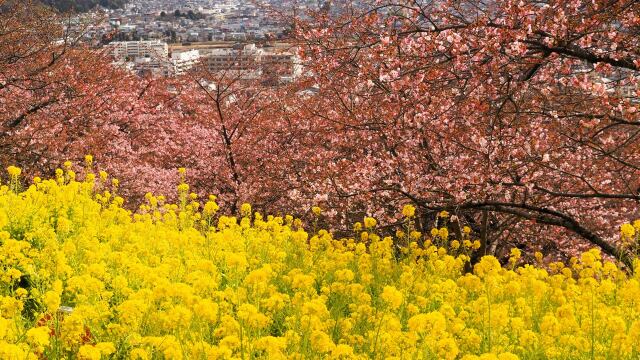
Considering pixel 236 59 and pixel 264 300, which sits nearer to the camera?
pixel 264 300

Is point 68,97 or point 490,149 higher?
point 490,149

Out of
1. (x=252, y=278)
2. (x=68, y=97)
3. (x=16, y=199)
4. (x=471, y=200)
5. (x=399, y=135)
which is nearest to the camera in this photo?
(x=252, y=278)

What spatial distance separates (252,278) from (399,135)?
5.11 m

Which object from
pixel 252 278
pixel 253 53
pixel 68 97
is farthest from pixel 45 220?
pixel 253 53

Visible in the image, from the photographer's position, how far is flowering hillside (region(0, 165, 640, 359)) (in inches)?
201

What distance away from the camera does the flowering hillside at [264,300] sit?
5.10m

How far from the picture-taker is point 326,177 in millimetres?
12016

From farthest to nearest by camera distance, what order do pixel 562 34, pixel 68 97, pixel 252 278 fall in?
pixel 68 97
pixel 562 34
pixel 252 278

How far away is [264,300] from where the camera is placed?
5.98 meters

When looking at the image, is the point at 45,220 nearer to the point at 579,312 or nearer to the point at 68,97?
the point at 579,312

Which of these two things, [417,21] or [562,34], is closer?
[562,34]

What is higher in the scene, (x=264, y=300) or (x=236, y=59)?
(x=264, y=300)

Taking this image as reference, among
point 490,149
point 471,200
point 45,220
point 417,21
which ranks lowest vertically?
point 45,220

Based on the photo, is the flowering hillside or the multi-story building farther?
the multi-story building
